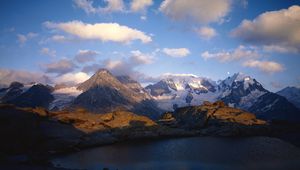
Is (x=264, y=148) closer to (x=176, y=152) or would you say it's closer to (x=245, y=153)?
(x=245, y=153)

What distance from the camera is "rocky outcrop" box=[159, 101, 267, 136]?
12469 centimetres

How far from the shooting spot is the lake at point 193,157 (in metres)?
65.5

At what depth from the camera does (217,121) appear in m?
138

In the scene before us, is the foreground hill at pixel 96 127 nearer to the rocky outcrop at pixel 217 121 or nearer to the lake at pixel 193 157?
the rocky outcrop at pixel 217 121

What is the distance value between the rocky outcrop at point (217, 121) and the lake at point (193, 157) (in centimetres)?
2696

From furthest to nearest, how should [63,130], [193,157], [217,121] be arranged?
[217,121] → [63,130] → [193,157]

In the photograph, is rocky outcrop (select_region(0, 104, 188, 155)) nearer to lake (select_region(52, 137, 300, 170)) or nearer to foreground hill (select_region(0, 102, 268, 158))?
foreground hill (select_region(0, 102, 268, 158))

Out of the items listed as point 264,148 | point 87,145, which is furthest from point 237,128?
point 87,145

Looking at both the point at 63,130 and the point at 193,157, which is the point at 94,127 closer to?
the point at 63,130

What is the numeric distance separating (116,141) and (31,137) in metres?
37.5

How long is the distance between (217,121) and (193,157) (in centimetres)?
6389

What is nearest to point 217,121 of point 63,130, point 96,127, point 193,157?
point 96,127

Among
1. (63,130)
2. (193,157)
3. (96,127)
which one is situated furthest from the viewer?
(96,127)

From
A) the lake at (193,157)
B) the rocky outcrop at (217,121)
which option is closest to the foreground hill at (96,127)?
the rocky outcrop at (217,121)
